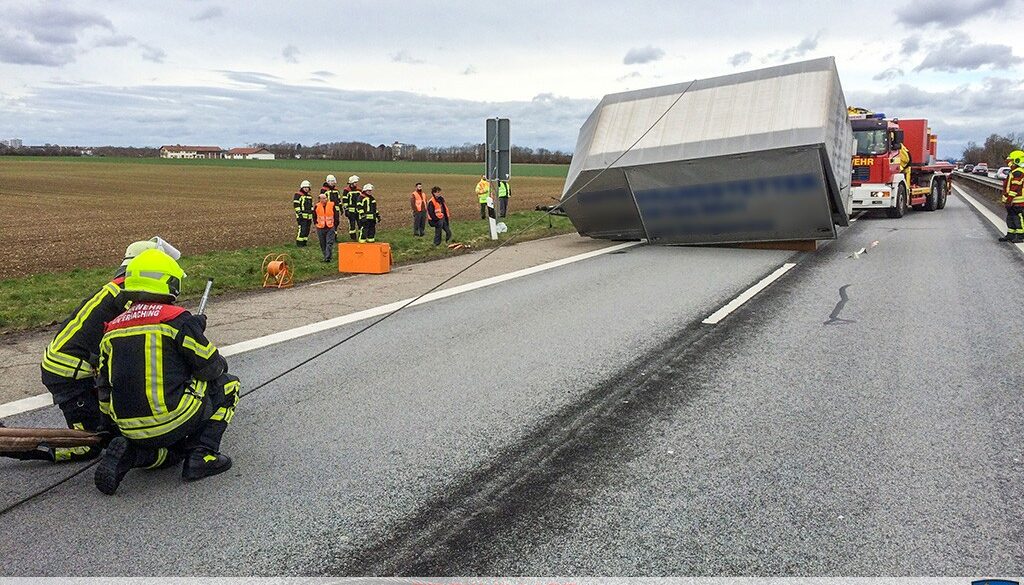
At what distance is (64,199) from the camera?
142 ft

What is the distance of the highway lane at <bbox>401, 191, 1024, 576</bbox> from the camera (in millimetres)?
3309

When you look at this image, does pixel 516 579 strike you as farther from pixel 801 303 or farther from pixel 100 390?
pixel 801 303

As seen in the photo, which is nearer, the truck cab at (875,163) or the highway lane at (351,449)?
the highway lane at (351,449)

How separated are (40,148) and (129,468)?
165 m

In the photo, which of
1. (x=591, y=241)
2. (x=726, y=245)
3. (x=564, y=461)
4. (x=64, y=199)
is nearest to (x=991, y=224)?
(x=726, y=245)

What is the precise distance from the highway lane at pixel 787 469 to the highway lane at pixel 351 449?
1.16 ft

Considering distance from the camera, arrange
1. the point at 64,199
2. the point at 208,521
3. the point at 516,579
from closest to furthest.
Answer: the point at 516,579
the point at 208,521
the point at 64,199

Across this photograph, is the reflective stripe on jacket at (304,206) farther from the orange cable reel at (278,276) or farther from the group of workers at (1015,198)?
the group of workers at (1015,198)

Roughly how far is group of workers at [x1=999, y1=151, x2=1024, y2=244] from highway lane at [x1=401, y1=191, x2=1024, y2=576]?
928 cm

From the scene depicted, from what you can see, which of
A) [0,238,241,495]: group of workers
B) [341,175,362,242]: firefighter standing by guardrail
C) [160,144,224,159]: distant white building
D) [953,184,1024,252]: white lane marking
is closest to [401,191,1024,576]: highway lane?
[0,238,241,495]: group of workers

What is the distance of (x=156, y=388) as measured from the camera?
403cm

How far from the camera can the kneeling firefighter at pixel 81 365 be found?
451cm

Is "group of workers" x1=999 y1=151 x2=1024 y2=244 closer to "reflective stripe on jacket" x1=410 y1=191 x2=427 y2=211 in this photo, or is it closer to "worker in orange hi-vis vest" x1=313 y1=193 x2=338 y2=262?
"reflective stripe on jacket" x1=410 y1=191 x2=427 y2=211

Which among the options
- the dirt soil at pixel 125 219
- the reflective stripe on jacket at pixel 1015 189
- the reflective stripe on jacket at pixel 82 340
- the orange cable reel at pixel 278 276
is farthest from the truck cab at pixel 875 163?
the reflective stripe on jacket at pixel 82 340
